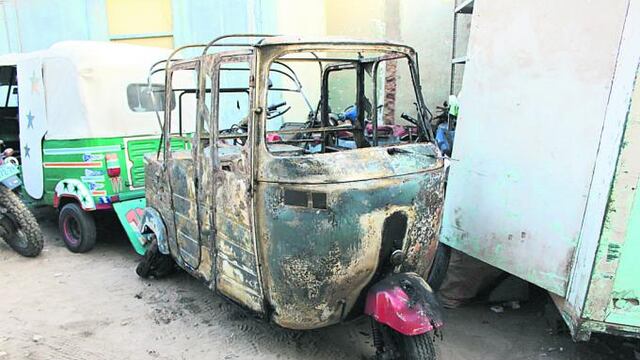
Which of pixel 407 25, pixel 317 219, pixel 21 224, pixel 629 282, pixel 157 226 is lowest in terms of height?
pixel 21 224

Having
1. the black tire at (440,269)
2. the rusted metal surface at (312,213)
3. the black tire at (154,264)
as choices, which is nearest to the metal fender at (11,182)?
the black tire at (154,264)

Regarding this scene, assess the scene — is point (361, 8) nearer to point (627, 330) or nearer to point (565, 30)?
point (565, 30)

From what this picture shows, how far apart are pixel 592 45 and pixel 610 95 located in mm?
335

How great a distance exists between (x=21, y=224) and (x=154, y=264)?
5.43 ft

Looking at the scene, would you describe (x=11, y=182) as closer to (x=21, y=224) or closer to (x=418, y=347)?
(x=21, y=224)

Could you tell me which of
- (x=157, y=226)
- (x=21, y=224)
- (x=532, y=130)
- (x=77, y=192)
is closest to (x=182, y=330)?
(x=157, y=226)

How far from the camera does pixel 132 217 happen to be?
5.20m

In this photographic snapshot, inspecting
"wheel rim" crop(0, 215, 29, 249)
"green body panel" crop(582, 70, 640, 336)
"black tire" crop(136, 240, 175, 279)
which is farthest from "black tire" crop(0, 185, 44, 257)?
"green body panel" crop(582, 70, 640, 336)

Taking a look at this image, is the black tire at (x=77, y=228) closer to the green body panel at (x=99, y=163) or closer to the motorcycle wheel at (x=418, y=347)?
the green body panel at (x=99, y=163)

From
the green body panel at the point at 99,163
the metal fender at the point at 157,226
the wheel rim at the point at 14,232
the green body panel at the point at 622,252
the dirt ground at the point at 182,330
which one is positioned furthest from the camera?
the wheel rim at the point at 14,232

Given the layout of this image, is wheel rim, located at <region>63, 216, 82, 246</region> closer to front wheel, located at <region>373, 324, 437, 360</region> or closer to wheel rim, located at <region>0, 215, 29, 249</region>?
wheel rim, located at <region>0, 215, 29, 249</region>

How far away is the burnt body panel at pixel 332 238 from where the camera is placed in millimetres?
2865

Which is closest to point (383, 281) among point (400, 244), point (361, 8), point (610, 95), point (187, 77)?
point (400, 244)

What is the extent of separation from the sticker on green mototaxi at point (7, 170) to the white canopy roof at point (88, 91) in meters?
0.50
